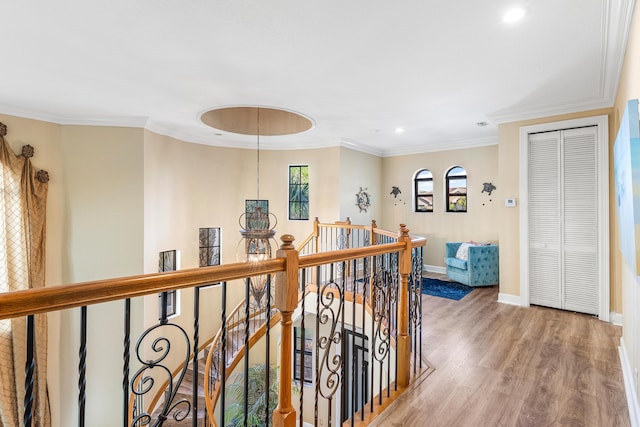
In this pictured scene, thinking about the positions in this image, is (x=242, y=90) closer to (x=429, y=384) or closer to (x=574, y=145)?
(x=429, y=384)

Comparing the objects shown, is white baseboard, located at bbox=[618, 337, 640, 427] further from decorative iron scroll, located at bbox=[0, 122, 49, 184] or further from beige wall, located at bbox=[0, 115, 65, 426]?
decorative iron scroll, located at bbox=[0, 122, 49, 184]

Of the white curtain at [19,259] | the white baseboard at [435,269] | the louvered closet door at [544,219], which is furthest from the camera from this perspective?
the white baseboard at [435,269]

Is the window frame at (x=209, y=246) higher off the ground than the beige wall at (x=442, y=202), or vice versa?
the beige wall at (x=442, y=202)

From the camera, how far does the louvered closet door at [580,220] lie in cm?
392

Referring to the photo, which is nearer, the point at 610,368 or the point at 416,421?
the point at 416,421

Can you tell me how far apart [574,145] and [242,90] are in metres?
4.18

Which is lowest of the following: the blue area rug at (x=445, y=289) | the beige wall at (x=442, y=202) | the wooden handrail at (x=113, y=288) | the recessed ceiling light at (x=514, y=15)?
the blue area rug at (x=445, y=289)

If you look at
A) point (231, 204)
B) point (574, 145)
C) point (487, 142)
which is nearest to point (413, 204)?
point (487, 142)

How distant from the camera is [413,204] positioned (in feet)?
23.8

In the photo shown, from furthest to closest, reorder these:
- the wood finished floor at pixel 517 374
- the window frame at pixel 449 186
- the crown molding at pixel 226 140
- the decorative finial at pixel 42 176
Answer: the window frame at pixel 449 186 → the crown molding at pixel 226 140 → the decorative finial at pixel 42 176 → the wood finished floor at pixel 517 374

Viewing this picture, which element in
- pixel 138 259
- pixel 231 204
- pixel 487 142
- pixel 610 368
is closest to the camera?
pixel 610 368

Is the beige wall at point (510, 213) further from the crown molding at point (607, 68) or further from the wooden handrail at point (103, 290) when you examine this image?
the wooden handrail at point (103, 290)

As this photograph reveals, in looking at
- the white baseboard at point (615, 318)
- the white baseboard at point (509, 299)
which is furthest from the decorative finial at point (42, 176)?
the white baseboard at point (615, 318)

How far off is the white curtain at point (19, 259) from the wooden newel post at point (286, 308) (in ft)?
14.4
